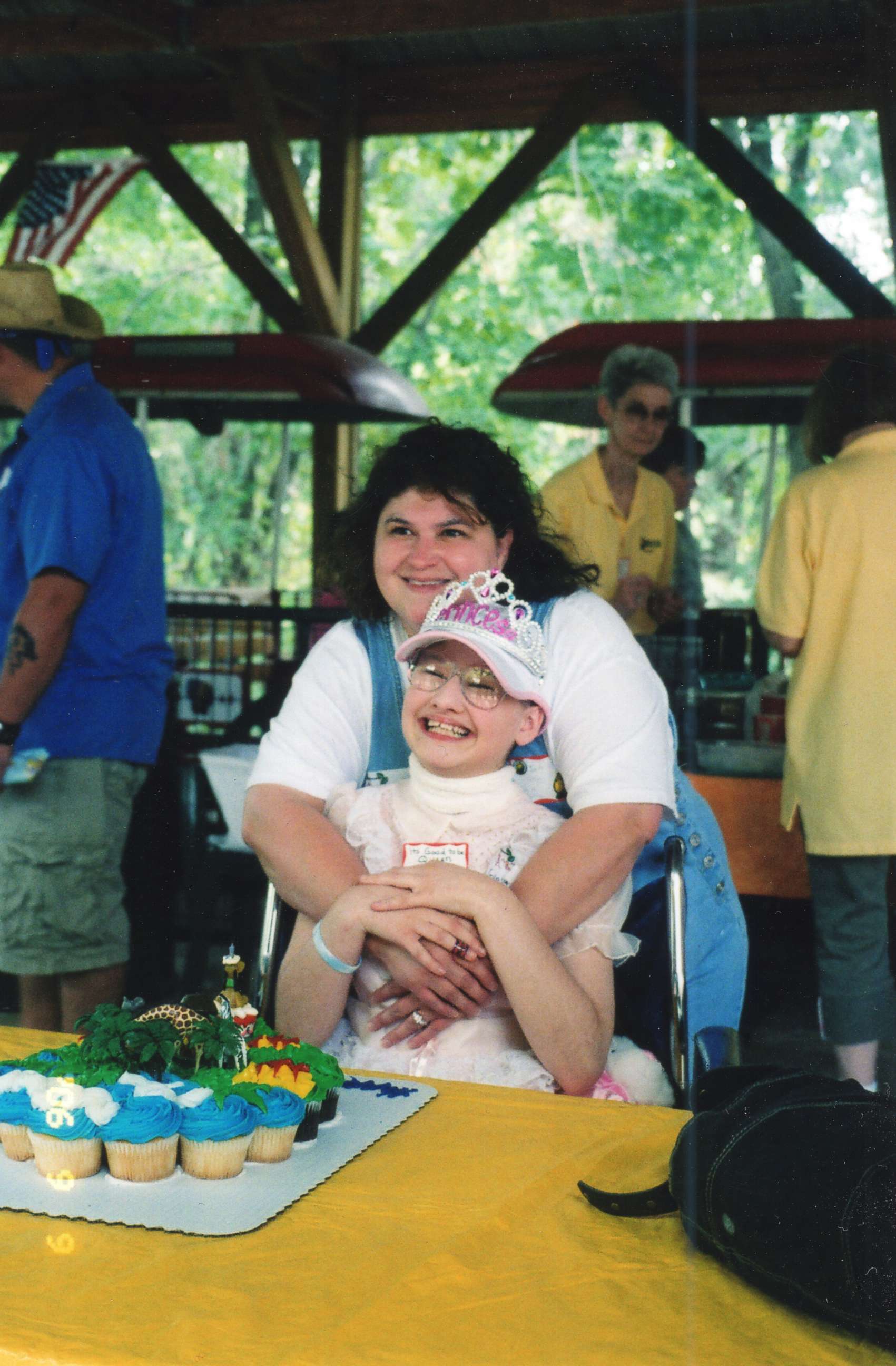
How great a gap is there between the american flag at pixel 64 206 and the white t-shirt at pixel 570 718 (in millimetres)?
4762

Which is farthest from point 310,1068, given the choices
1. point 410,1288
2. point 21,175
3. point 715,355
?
point 21,175

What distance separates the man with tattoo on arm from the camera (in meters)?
2.51

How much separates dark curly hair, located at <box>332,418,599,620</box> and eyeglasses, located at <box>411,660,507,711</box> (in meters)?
0.31

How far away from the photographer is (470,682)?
1518 millimetres

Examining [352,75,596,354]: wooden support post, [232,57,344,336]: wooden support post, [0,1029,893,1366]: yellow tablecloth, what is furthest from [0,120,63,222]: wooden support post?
[0,1029,893,1366]: yellow tablecloth

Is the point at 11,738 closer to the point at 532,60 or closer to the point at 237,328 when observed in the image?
the point at 532,60

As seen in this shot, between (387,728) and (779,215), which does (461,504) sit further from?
(779,215)

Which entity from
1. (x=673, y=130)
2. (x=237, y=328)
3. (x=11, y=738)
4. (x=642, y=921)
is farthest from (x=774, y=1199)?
(x=237, y=328)

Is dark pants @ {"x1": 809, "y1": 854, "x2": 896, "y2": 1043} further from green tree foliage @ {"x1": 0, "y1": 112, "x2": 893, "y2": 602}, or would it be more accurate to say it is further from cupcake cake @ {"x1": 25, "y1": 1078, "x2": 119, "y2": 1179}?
green tree foliage @ {"x1": 0, "y1": 112, "x2": 893, "y2": 602}

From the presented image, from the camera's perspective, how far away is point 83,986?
107 inches

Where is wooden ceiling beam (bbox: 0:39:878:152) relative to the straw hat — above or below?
above

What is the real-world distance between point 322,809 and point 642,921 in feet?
1.43

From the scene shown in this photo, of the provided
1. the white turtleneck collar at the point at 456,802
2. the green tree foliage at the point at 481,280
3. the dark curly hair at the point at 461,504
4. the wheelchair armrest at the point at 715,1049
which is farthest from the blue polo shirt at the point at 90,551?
the green tree foliage at the point at 481,280

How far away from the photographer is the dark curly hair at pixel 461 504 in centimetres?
182
